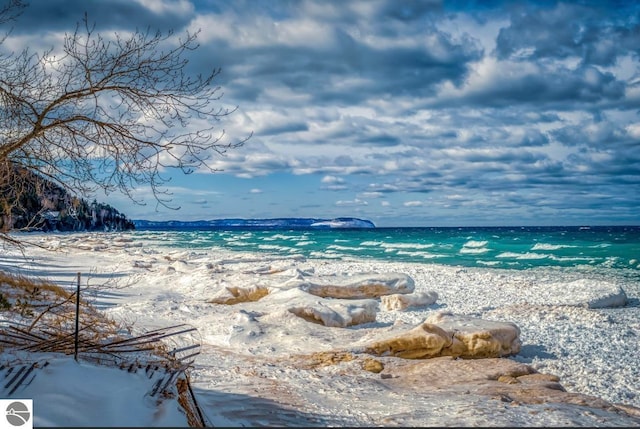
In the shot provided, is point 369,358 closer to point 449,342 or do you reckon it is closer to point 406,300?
point 449,342

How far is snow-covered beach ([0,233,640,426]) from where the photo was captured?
4730 millimetres

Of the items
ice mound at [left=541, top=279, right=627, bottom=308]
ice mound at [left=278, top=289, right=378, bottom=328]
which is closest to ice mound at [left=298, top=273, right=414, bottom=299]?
ice mound at [left=278, top=289, right=378, bottom=328]

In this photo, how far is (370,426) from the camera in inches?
173

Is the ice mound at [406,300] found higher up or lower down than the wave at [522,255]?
lower down

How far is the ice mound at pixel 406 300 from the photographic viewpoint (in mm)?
13070

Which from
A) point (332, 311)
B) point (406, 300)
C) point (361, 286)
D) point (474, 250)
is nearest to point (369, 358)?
point (332, 311)

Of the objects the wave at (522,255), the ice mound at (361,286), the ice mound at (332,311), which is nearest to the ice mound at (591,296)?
the ice mound at (361,286)

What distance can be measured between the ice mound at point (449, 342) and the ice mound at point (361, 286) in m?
5.30

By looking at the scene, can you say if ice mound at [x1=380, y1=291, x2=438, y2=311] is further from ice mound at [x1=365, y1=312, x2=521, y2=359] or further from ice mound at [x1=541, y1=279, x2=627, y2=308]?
ice mound at [x1=365, y1=312, x2=521, y2=359]

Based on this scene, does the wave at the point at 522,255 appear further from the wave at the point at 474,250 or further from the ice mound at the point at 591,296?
the ice mound at the point at 591,296

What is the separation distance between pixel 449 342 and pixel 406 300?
533cm

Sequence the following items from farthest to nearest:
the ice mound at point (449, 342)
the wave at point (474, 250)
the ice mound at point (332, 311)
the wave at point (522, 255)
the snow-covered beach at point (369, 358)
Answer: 1. the wave at point (474, 250)
2. the wave at point (522, 255)
3. the ice mound at point (332, 311)
4. the ice mound at point (449, 342)
5. the snow-covered beach at point (369, 358)

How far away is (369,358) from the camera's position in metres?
7.55

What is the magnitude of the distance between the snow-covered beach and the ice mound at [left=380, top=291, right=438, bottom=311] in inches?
2.2
